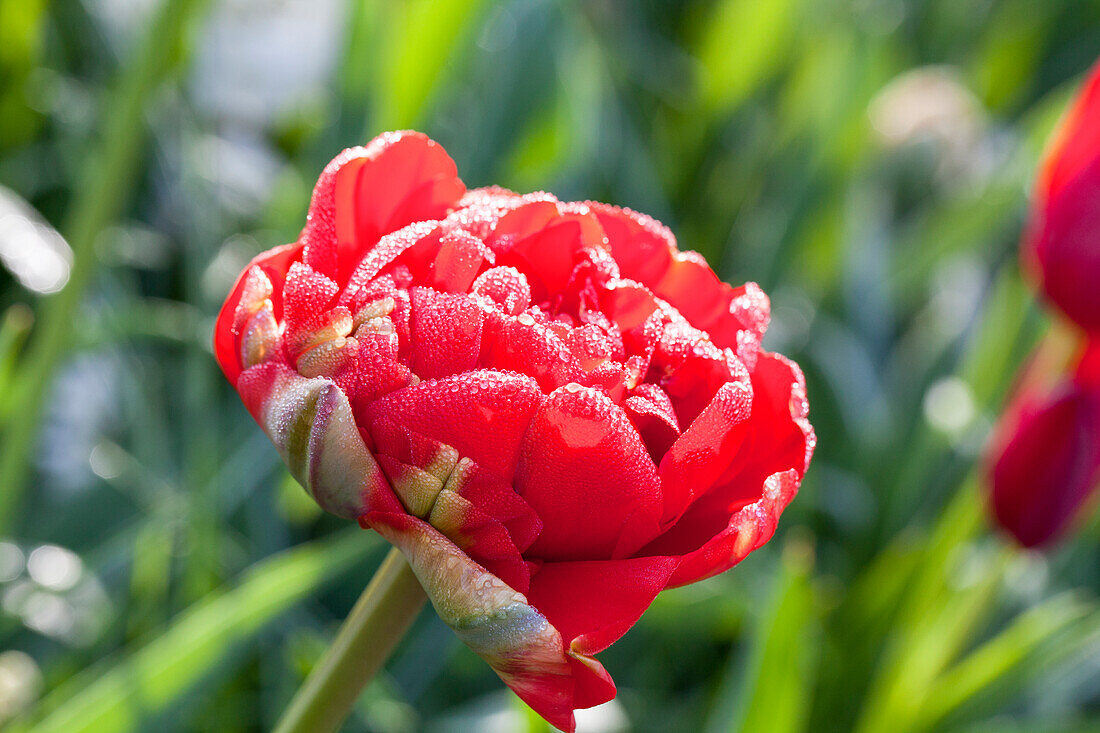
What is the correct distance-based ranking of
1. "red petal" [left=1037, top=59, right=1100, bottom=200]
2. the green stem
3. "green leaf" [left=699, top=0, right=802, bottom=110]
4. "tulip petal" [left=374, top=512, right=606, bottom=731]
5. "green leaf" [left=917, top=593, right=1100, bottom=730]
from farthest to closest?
"green leaf" [left=699, top=0, right=802, bottom=110] < "green leaf" [left=917, top=593, right=1100, bottom=730] < "red petal" [left=1037, top=59, right=1100, bottom=200] < the green stem < "tulip petal" [left=374, top=512, right=606, bottom=731]

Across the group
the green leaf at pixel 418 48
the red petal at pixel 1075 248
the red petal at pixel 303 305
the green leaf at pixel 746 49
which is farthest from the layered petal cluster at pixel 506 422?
the green leaf at pixel 746 49

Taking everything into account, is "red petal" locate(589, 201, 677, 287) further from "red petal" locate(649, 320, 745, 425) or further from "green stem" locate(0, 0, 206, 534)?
"green stem" locate(0, 0, 206, 534)

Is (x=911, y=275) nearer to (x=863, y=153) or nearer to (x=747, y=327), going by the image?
(x=863, y=153)

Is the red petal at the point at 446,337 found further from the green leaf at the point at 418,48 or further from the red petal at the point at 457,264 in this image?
the green leaf at the point at 418,48

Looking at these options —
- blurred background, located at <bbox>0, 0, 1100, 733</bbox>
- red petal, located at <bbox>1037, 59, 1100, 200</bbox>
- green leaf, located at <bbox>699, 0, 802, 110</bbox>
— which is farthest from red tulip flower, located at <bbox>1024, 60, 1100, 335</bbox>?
green leaf, located at <bbox>699, 0, 802, 110</bbox>

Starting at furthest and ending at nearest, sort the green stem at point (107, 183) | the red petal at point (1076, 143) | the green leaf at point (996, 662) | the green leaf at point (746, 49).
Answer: the green leaf at point (746, 49)
the green leaf at point (996, 662)
the red petal at point (1076, 143)
the green stem at point (107, 183)

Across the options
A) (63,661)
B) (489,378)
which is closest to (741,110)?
(63,661)

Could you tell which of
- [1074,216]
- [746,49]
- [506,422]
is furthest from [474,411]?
[746,49]

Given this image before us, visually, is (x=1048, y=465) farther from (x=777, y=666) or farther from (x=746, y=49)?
(x=746, y=49)
